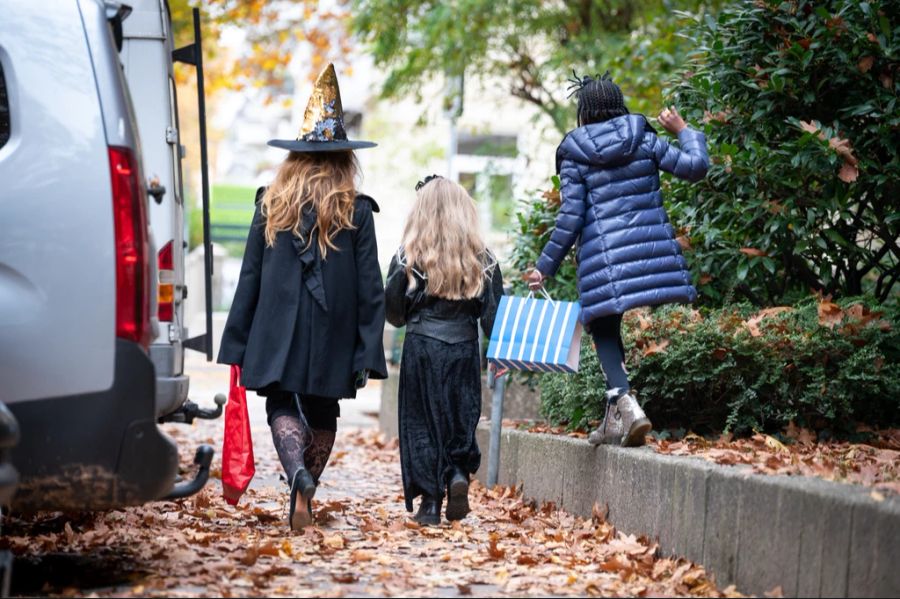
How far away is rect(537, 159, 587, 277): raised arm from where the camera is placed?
633 centimetres

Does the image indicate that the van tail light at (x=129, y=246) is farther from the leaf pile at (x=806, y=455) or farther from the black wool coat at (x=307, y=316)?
the leaf pile at (x=806, y=455)

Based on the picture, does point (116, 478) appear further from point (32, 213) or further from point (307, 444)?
point (307, 444)

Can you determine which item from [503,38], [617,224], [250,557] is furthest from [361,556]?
[503,38]

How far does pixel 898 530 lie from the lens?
390 cm

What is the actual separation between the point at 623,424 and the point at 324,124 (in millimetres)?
2187

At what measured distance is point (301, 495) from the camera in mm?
6062

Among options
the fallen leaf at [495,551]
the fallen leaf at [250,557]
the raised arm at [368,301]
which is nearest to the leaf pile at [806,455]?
the fallen leaf at [495,551]

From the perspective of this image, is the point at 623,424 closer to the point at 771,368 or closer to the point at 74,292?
the point at 771,368

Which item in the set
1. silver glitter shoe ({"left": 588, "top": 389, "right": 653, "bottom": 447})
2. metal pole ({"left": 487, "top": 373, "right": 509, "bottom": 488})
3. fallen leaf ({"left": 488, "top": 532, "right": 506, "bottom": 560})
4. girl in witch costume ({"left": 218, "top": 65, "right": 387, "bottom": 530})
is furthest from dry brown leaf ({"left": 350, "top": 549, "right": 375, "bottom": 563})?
metal pole ({"left": 487, "top": 373, "right": 509, "bottom": 488})

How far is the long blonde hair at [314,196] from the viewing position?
6.42 m

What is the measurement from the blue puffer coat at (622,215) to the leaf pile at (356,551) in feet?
3.77

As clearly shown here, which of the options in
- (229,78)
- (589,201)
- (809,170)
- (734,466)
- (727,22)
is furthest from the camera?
(229,78)

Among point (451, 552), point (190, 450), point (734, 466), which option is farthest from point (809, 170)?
point (190, 450)

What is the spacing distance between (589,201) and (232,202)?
2456cm
